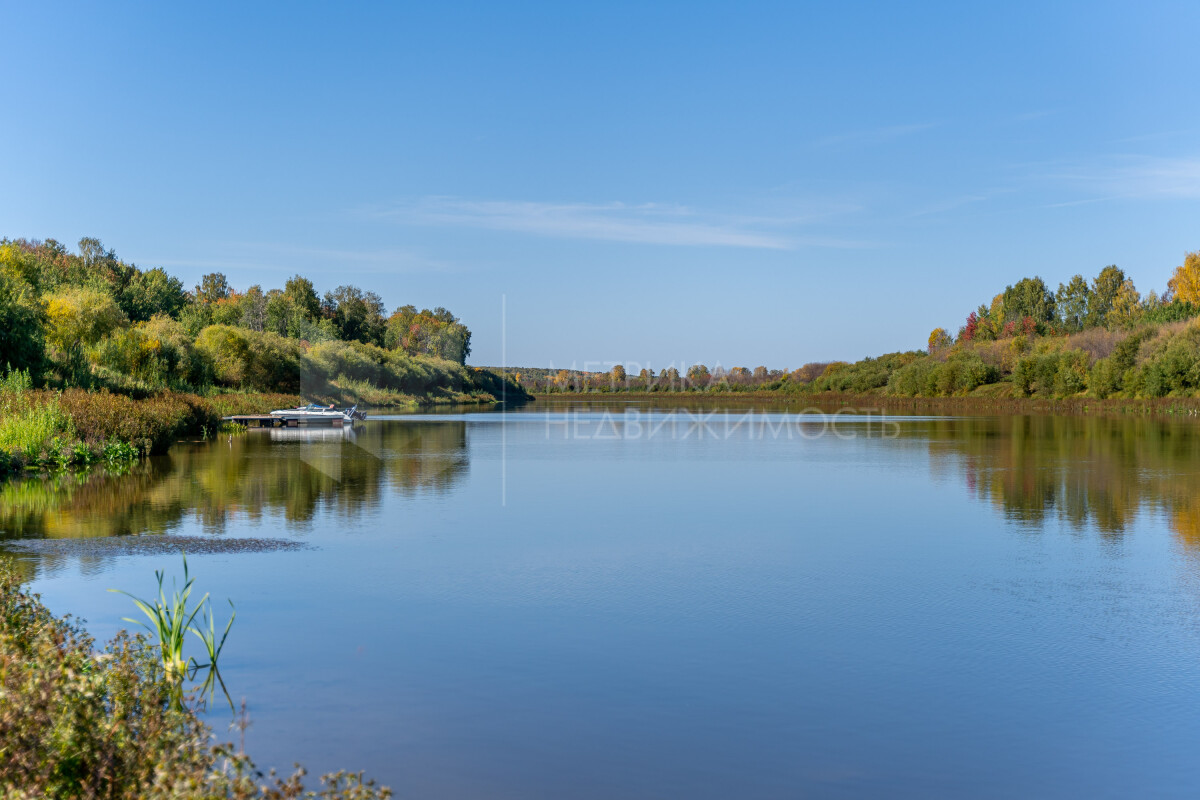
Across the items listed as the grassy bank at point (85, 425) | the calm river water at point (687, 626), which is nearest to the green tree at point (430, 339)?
the grassy bank at point (85, 425)

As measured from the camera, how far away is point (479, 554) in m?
12.7

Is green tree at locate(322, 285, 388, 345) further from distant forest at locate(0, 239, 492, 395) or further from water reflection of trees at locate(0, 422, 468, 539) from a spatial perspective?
water reflection of trees at locate(0, 422, 468, 539)

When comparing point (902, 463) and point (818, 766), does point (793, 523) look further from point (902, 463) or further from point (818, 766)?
point (902, 463)

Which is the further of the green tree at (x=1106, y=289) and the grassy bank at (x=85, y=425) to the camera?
the green tree at (x=1106, y=289)

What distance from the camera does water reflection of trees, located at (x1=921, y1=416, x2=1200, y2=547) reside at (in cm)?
1639

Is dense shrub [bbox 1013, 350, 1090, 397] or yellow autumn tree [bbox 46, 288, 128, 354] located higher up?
yellow autumn tree [bbox 46, 288, 128, 354]

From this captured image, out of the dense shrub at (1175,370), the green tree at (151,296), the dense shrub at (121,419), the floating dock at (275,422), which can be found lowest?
the floating dock at (275,422)

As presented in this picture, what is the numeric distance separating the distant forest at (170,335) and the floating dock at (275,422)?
3206 mm

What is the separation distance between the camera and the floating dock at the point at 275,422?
42188mm

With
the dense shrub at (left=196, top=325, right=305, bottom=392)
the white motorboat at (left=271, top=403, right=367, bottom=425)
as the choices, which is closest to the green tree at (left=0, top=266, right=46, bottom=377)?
the white motorboat at (left=271, top=403, right=367, bottom=425)

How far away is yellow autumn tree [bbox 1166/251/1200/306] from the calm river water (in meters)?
98.7

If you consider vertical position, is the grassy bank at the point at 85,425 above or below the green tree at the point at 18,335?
below

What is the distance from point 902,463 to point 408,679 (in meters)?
20.8

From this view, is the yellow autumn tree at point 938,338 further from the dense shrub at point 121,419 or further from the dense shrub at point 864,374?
the dense shrub at point 121,419
